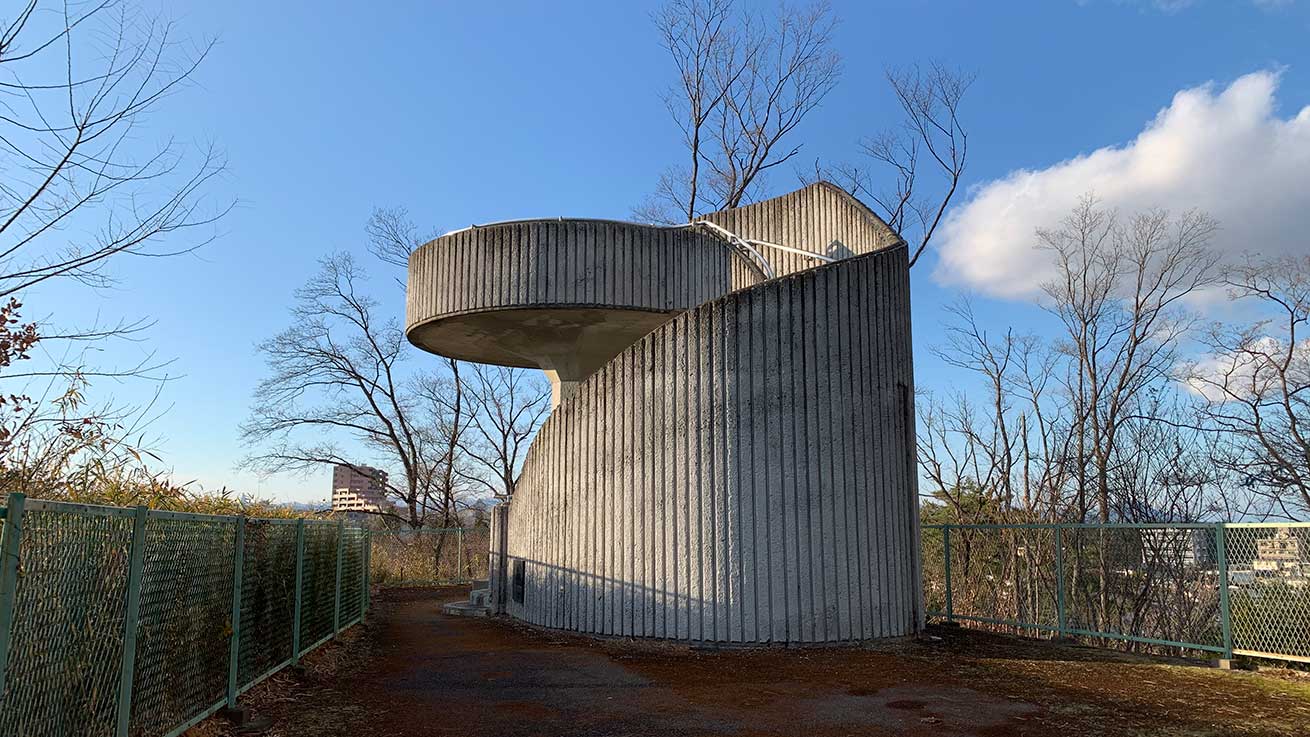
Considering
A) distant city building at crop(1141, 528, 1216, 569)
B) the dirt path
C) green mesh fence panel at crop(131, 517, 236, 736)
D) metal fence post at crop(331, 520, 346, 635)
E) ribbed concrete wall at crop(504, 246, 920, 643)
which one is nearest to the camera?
green mesh fence panel at crop(131, 517, 236, 736)

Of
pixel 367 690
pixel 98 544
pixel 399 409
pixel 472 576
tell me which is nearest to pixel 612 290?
pixel 367 690

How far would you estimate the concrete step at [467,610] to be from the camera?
48.6 feet

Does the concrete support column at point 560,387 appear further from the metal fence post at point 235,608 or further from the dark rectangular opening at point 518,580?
the metal fence post at point 235,608

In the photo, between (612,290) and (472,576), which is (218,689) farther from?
(472,576)

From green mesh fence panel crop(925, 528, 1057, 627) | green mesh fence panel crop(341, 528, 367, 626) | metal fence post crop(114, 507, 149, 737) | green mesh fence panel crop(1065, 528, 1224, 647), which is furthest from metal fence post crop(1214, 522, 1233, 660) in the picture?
green mesh fence panel crop(341, 528, 367, 626)

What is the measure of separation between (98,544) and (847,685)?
618cm

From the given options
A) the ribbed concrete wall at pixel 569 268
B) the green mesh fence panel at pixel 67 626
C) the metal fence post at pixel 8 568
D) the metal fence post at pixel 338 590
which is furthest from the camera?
the ribbed concrete wall at pixel 569 268

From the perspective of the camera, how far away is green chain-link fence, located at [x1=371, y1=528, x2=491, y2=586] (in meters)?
24.7

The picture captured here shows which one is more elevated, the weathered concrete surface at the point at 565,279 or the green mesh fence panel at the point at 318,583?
the weathered concrete surface at the point at 565,279

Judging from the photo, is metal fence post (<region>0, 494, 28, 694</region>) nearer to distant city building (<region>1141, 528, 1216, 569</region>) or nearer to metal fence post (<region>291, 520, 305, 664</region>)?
metal fence post (<region>291, 520, 305, 664</region>)

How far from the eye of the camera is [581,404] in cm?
1171

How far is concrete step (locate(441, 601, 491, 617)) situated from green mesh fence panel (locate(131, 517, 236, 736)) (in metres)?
8.43

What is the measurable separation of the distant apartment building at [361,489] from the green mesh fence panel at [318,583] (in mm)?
22832

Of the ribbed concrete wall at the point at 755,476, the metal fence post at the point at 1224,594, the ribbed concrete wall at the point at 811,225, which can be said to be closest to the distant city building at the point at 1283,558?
the metal fence post at the point at 1224,594
